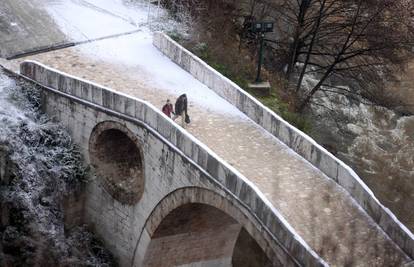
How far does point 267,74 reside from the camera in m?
23.5

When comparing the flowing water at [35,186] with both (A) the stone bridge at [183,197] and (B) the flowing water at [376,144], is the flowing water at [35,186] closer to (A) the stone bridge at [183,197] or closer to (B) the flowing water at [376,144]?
(A) the stone bridge at [183,197]

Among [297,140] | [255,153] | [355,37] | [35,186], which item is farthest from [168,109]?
[355,37]

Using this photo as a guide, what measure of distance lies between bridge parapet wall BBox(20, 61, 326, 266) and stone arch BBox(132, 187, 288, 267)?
82 cm

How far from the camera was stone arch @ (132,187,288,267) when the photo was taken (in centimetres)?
1639

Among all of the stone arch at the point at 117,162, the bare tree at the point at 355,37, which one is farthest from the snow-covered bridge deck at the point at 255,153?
the bare tree at the point at 355,37

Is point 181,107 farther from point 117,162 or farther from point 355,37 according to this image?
point 355,37

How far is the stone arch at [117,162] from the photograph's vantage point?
18469mm

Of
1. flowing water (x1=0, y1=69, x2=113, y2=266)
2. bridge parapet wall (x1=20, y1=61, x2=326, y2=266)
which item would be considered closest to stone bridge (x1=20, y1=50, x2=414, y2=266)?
bridge parapet wall (x1=20, y1=61, x2=326, y2=266)

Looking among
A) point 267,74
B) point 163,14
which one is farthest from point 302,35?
point 163,14

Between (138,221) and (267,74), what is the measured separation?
25.4 feet

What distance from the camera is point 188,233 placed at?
60.0 ft

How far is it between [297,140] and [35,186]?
706cm

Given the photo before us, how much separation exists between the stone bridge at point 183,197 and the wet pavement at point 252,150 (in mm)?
50

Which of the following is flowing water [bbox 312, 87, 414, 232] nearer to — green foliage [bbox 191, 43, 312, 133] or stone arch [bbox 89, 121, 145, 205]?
green foliage [bbox 191, 43, 312, 133]
